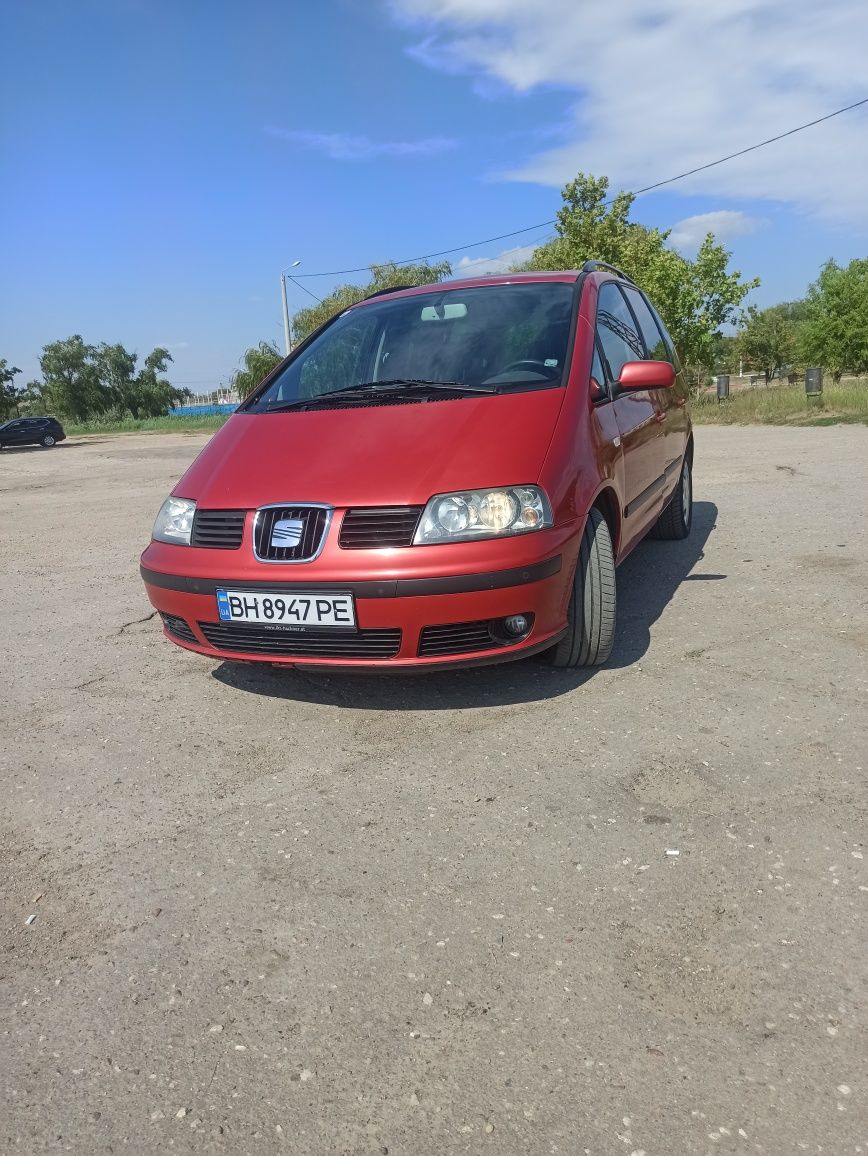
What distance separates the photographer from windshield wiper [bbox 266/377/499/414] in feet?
12.0

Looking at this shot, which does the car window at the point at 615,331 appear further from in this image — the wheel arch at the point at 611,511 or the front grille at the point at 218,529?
the front grille at the point at 218,529

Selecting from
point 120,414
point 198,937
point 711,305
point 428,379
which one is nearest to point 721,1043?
point 198,937

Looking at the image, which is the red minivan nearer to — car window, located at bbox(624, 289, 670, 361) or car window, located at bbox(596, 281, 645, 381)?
car window, located at bbox(596, 281, 645, 381)

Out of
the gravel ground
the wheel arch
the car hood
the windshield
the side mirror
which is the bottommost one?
the gravel ground

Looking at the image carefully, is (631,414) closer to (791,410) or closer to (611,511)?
(611,511)

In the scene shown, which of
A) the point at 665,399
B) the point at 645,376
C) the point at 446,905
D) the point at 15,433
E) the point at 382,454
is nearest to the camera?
the point at 446,905

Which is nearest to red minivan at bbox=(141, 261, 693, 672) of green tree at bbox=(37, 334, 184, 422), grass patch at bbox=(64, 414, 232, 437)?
grass patch at bbox=(64, 414, 232, 437)

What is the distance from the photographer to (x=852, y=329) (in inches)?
1970

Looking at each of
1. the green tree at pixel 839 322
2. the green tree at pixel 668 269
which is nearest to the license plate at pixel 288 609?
the green tree at pixel 668 269

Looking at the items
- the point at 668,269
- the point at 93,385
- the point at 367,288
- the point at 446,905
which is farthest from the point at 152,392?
the point at 446,905

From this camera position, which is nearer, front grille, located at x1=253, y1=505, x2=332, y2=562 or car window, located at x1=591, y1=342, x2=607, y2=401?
front grille, located at x1=253, y1=505, x2=332, y2=562

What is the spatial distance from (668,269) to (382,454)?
27.1m

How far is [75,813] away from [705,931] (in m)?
1.82

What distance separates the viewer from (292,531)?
311cm
